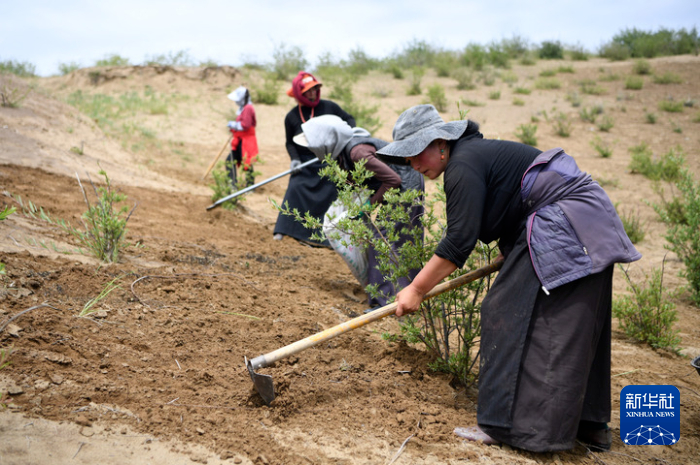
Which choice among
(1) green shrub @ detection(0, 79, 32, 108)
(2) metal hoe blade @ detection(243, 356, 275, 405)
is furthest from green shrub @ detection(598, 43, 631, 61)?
(2) metal hoe blade @ detection(243, 356, 275, 405)

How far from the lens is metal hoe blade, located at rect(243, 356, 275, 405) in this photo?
2363 mm

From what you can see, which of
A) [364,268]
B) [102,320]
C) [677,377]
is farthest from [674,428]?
[102,320]

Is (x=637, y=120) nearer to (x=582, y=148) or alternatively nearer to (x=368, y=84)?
(x=582, y=148)

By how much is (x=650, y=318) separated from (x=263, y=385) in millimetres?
3073

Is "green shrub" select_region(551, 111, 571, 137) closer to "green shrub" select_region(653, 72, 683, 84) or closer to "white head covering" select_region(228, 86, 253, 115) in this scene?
"green shrub" select_region(653, 72, 683, 84)

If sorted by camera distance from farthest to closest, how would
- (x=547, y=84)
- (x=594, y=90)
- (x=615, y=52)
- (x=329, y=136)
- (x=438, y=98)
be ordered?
(x=615, y=52), (x=547, y=84), (x=594, y=90), (x=438, y=98), (x=329, y=136)

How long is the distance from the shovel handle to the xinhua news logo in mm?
852

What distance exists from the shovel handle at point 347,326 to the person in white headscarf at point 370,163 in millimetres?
1189

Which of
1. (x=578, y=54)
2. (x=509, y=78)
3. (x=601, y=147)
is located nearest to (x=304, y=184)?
(x=601, y=147)

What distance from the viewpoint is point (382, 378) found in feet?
9.45

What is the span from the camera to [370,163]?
3873mm

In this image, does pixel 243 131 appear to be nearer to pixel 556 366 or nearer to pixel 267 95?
pixel 556 366

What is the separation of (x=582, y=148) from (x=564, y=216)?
Result: 30.7 ft

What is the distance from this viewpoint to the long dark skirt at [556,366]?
7.26ft
